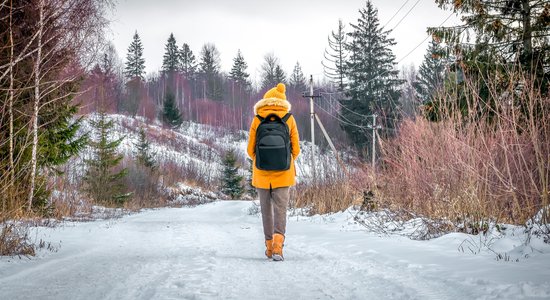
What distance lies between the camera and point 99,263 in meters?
3.87

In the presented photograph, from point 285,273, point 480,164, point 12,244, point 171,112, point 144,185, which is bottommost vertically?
point 144,185

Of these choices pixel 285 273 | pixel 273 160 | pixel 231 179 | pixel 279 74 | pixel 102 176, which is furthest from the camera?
pixel 279 74

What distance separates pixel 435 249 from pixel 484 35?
29.0ft

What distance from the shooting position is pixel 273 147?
14.8 ft

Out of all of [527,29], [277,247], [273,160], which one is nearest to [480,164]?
[273,160]

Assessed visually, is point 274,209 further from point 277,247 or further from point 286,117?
point 286,117

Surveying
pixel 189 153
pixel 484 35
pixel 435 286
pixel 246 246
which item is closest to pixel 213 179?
pixel 189 153

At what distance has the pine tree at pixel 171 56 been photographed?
76.7m

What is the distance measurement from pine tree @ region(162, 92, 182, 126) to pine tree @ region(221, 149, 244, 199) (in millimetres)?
19100

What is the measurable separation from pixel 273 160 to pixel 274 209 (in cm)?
59

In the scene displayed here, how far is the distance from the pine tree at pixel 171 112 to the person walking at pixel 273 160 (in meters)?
54.5

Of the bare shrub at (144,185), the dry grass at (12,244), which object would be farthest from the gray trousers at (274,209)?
the bare shrub at (144,185)

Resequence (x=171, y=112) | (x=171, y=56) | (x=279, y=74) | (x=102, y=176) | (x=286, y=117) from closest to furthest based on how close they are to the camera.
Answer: (x=286, y=117) < (x=102, y=176) < (x=171, y=112) < (x=279, y=74) < (x=171, y=56)

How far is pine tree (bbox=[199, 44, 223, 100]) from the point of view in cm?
7506
